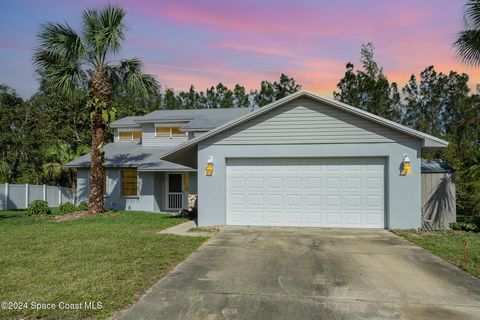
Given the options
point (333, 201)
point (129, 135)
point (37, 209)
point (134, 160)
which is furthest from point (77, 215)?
point (333, 201)

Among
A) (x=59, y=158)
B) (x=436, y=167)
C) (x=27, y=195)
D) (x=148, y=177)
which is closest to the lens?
(x=436, y=167)

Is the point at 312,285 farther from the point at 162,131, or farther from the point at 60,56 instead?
the point at 162,131

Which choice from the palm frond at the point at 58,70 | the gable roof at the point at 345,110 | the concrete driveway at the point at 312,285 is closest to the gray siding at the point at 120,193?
the palm frond at the point at 58,70

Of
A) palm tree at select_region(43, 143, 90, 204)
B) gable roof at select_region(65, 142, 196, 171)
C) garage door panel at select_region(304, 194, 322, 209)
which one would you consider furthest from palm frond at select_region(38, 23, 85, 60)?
garage door panel at select_region(304, 194, 322, 209)

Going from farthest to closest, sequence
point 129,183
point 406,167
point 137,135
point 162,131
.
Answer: point 137,135 < point 162,131 < point 129,183 < point 406,167

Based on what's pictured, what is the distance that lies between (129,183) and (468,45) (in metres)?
15.6

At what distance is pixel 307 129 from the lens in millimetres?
12523

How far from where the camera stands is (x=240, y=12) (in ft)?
42.0

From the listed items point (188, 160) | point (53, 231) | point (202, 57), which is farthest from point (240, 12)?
point (53, 231)

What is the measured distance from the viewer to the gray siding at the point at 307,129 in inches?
480

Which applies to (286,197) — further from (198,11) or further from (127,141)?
(127,141)

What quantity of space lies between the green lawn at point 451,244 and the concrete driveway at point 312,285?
294 millimetres

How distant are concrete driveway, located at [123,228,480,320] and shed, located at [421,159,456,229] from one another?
11.9 feet

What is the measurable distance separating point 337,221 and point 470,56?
643cm
